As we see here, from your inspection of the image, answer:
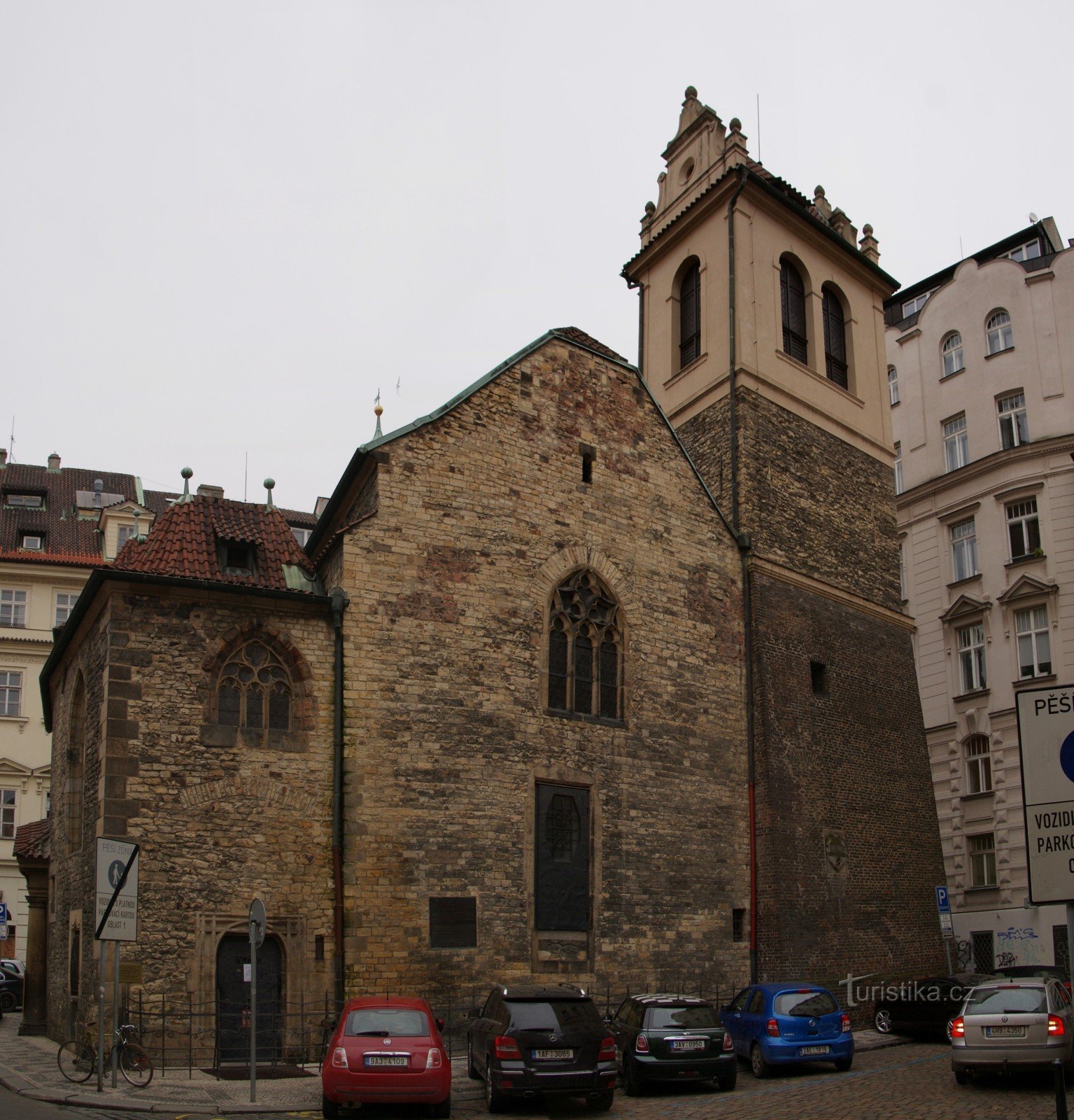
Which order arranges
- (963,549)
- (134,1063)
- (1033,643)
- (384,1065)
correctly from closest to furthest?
(384,1065)
(134,1063)
(1033,643)
(963,549)

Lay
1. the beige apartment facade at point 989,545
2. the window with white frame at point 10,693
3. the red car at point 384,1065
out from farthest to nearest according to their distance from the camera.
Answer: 1. the window with white frame at point 10,693
2. the beige apartment facade at point 989,545
3. the red car at point 384,1065

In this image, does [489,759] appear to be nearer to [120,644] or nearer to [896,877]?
[120,644]

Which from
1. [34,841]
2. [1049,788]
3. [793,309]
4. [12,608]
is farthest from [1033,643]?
[12,608]

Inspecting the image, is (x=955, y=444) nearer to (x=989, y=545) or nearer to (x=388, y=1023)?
(x=989, y=545)

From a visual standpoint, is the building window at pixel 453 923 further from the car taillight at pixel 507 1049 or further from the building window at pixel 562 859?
the car taillight at pixel 507 1049

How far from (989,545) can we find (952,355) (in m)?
7.20

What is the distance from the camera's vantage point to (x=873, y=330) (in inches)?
1228

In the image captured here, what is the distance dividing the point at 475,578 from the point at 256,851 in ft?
18.9

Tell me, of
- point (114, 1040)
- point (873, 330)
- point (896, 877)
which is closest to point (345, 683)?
point (114, 1040)

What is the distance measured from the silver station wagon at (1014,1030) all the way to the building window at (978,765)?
60.4ft

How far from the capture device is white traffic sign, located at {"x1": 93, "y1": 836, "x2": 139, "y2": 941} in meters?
15.3

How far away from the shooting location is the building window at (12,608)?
146 ft

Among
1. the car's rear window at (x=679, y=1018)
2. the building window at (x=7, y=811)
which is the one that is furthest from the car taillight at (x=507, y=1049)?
the building window at (x=7, y=811)

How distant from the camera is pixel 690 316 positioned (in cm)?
2945
